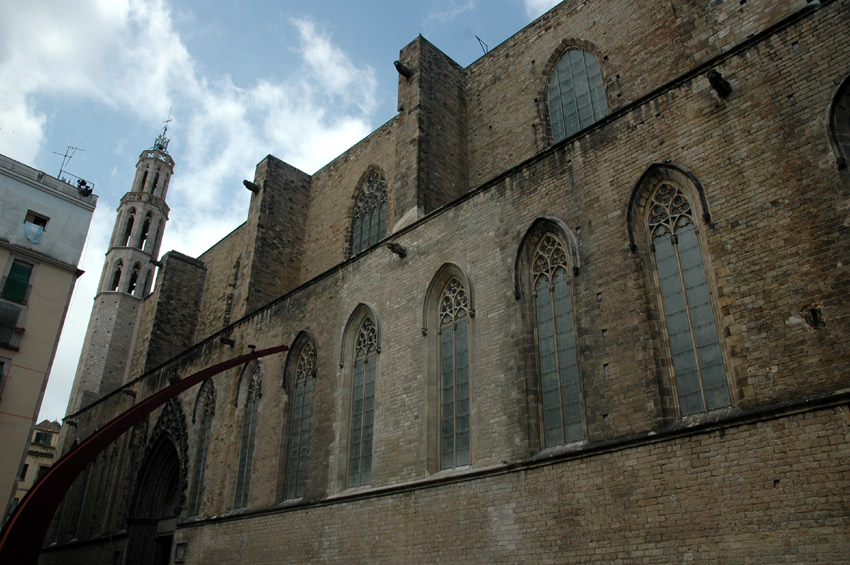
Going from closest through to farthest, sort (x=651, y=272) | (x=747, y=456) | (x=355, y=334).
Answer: (x=747, y=456), (x=651, y=272), (x=355, y=334)

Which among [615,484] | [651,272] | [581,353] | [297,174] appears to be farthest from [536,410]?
[297,174]

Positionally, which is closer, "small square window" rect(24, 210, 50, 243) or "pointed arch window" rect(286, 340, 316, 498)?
"pointed arch window" rect(286, 340, 316, 498)

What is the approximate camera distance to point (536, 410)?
8312 millimetres

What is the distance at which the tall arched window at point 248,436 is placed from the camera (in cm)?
1295

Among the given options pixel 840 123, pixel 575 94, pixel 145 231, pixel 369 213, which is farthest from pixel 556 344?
pixel 145 231

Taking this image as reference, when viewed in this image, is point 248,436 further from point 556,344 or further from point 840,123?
point 840,123

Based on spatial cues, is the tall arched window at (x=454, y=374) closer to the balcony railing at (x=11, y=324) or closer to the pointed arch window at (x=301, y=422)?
A: the pointed arch window at (x=301, y=422)

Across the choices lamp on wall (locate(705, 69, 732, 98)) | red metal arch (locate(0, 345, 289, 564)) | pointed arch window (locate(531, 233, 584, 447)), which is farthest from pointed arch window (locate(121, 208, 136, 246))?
lamp on wall (locate(705, 69, 732, 98))

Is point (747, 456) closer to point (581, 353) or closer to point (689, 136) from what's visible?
point (581, 353)

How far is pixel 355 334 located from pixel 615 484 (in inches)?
230

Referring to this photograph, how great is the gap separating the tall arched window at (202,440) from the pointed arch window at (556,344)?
28.3 ft

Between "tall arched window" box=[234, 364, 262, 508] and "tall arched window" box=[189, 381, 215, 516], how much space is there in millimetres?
1284

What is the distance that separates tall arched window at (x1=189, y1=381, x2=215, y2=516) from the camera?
1402 centimetres

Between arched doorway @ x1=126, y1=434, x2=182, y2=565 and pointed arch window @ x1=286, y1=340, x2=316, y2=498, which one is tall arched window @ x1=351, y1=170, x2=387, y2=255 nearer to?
pointed arch window @ x1=286, y1=340, x2=316, y2=498
